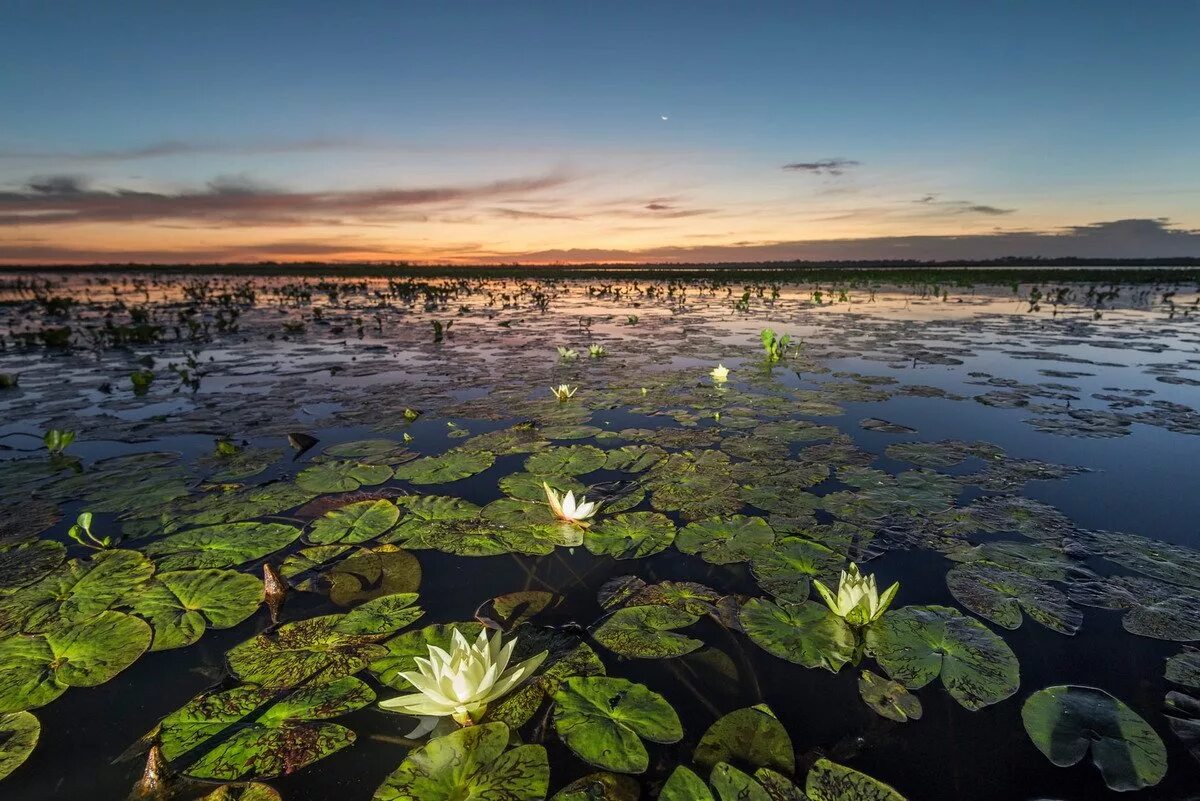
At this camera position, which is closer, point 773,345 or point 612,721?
point 612,721

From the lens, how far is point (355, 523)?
3.86m

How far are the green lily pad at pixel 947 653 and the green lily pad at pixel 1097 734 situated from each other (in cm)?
15

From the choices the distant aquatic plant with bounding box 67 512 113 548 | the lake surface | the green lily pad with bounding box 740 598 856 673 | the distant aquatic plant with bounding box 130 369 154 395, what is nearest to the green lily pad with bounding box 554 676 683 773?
the lake surface

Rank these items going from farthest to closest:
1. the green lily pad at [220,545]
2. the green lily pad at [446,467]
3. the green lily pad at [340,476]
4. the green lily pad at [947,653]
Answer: the green lily pad at [446,467]
the green lily pad at [340,476]
the green lily pad at [220,545]
the green lily pad at [947,653]

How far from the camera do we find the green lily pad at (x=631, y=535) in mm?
3609

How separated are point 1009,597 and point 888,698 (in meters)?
1.27

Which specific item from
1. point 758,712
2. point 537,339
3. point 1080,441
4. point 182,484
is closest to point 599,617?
point 758,712

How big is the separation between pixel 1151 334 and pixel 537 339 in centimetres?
1553

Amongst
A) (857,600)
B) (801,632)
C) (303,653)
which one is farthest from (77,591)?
(857,600)

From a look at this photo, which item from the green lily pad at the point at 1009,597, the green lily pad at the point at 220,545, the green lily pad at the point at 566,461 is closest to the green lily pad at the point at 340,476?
the green lily pad at the point at 220,545

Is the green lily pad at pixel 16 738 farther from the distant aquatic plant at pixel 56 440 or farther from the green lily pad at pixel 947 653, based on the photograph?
the distant aquatic plant at pixel 56 440

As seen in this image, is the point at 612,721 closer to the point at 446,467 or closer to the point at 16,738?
the point at 16,738

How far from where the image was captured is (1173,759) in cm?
202

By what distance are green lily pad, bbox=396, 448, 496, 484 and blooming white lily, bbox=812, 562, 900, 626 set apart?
332cm
